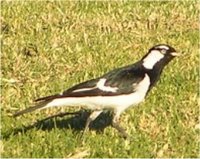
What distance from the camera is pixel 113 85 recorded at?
7.99 meters

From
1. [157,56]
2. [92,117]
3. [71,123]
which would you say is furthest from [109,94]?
[157,56]

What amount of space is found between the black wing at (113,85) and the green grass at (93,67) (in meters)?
0.46

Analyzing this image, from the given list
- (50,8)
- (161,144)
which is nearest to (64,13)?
(50,8)

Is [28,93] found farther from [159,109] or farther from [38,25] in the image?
[38,25]

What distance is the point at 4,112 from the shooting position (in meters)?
8.63

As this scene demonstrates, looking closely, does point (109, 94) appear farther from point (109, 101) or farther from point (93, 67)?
point (93, 67)

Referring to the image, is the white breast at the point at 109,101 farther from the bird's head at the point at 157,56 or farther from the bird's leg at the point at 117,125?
the bird's head at the point at 157,56

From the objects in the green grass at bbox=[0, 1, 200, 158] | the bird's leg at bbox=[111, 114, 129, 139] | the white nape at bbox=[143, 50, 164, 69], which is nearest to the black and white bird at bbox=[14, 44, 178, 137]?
the bird's leg at bbox=[111, 114, 129, 139]

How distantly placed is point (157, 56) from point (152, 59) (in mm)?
119

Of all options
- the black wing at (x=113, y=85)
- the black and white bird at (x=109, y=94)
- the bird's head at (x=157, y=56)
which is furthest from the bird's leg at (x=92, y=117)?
the bird's head at (x=157, y=56)

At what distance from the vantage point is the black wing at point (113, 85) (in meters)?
7.86

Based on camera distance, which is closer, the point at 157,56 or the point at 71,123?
the point at 71,123

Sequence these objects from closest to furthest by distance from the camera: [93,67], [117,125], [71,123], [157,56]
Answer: [117,125] → [71,123] → [157,56] → [93,67]

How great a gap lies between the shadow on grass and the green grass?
18 mm
